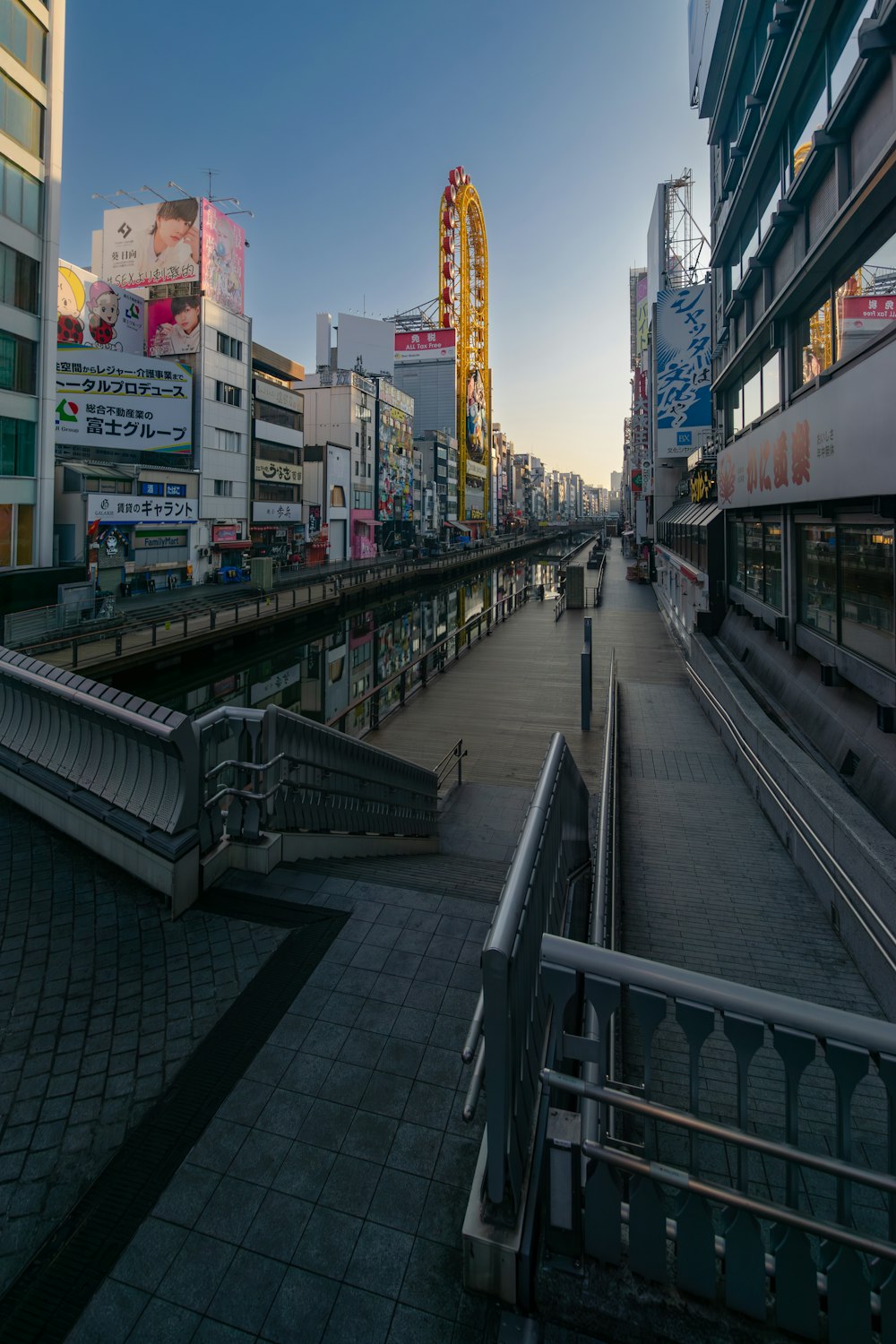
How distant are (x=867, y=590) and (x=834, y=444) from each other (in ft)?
5.90

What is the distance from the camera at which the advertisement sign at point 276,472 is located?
160ft

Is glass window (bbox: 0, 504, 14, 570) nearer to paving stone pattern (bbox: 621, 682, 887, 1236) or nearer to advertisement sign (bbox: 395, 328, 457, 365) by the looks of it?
paving stone pattern (bbox: 621, 682, 887, 1236)

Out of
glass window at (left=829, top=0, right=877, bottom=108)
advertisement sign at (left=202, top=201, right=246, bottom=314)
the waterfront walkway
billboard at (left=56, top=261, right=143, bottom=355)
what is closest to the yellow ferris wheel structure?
advertisement sign at (left=202, top=201, right=246, bottom=314)

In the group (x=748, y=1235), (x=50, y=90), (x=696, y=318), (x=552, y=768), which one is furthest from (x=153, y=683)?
(x=696, y=318)

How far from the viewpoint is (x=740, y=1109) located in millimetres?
1989

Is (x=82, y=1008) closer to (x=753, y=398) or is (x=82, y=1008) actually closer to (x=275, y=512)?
(x=753, y=398)

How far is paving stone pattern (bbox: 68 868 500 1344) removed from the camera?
2.22 metres

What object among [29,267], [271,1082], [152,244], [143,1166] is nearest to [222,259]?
[152,244]

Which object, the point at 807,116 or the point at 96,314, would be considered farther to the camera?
the point at 96,314

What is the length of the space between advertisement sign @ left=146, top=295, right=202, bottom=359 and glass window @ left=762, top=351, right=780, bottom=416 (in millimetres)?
36520

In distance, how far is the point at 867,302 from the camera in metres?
8.52

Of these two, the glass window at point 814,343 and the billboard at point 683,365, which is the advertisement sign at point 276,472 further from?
the glass window at point 814,343

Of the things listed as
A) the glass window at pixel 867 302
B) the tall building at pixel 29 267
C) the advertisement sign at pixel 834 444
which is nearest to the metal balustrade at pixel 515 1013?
the advertisement sign at pixel 834 444

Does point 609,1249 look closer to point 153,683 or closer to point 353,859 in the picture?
point 353,859
